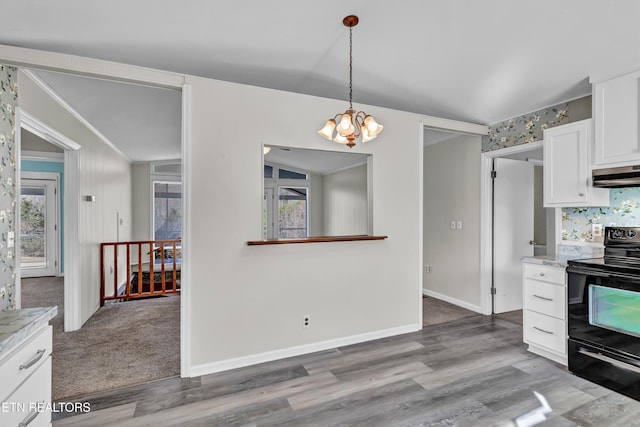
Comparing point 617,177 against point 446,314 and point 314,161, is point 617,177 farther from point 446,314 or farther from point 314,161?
point 314,161

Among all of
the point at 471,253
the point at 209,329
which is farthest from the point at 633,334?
→ the point at 209,329

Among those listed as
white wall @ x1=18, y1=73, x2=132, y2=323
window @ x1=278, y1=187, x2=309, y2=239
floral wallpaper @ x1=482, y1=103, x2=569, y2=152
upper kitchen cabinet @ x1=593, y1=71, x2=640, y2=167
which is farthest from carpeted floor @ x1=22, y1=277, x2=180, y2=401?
floral wallpaper @ x1=482, y1=103, x2=569, y2=152

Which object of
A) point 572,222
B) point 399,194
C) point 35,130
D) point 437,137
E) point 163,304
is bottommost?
point 163,304

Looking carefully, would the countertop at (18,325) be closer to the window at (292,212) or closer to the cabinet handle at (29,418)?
the cabinet handle at (29,418)

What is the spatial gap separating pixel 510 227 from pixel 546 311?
5.26 ft

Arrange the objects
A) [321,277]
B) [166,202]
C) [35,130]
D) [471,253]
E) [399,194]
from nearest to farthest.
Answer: [35,130]
[321,277]
[399,194]
[471,253]
[166,202]

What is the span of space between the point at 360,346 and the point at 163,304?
3114 millimetres

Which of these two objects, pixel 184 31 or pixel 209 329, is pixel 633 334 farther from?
pixel 184 31

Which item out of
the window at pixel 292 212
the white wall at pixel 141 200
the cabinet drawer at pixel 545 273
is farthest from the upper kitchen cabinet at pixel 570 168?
the white wall at pixel 141 200

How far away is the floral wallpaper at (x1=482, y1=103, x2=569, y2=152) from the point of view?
3.39m

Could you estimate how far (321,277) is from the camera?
310 cm

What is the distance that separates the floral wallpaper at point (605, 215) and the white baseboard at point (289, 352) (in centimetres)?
187

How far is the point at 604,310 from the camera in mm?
2447

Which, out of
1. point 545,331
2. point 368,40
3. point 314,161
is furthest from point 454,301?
point 368,40
